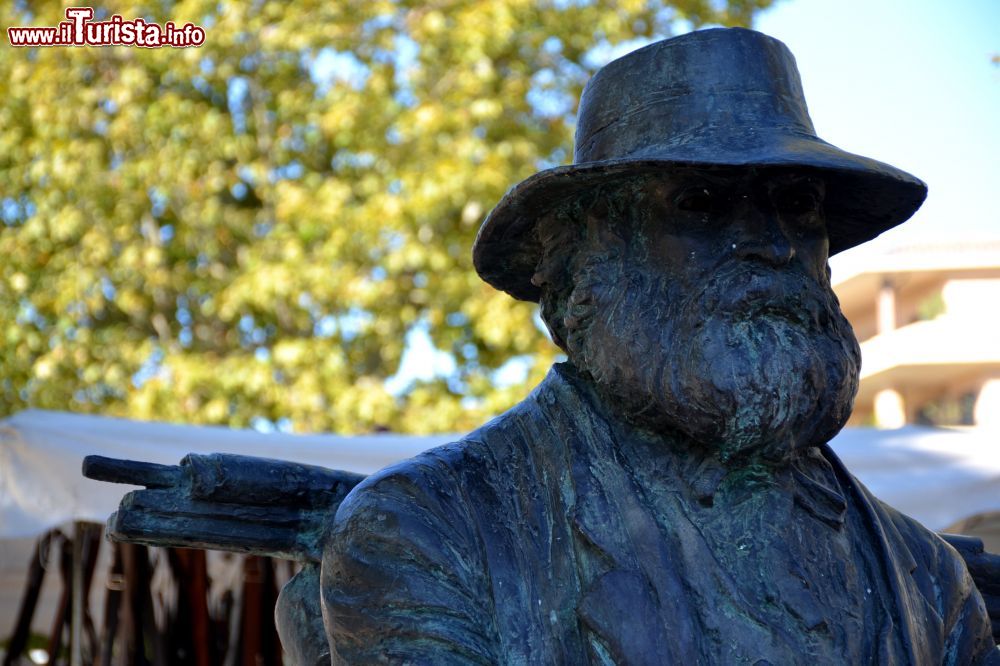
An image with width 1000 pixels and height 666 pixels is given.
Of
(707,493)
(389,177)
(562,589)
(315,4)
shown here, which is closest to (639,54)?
(707,493)

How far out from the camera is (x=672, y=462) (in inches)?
93.0

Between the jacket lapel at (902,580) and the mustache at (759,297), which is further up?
the mustache at (759,297)

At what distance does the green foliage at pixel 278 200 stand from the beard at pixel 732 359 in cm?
690

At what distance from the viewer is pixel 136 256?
11.1 m

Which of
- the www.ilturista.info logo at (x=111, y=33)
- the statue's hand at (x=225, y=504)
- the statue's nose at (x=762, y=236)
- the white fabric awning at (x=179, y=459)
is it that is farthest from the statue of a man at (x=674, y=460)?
the www.ilturista.info logo at (x=111, y=33)

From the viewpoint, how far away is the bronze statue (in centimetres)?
222

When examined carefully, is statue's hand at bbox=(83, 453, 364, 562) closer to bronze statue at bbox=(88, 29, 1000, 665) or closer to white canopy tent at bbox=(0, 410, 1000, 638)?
bronze statue at bbox=(88, 29, 1000, 665)

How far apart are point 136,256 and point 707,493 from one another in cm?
932

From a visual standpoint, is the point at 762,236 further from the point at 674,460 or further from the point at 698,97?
the point at 674,460

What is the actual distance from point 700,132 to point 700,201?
11cm

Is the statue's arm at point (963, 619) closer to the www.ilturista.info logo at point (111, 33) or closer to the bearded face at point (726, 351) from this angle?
the bearded face at point (726, 351)

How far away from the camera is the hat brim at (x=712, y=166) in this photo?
227 centimetres

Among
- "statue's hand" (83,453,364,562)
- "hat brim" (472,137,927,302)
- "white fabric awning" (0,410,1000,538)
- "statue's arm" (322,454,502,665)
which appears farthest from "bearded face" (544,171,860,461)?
"white fabric awning" (0,410,1000,538)

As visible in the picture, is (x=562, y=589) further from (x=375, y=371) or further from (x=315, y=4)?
(x=315, y=4)
